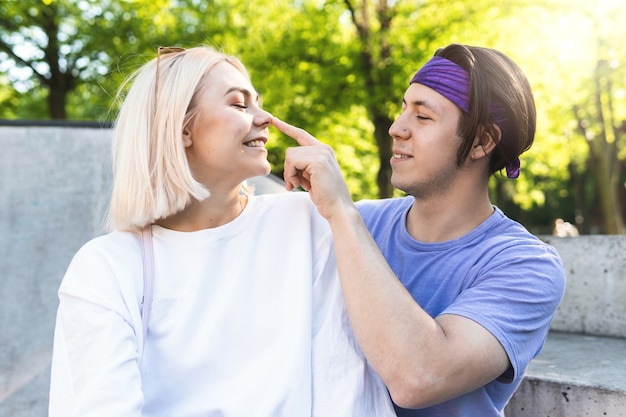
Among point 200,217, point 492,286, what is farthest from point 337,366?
point 200,217

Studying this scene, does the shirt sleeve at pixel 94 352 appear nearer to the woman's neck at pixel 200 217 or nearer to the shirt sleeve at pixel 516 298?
the woman's neck at pixel 200 217

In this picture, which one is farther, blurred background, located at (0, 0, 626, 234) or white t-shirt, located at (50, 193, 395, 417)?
blurred background, located at (0, 0, 626, 234)

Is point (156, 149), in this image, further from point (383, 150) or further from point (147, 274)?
point (383, 150)

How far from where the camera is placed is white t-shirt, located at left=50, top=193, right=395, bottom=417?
1771 millimetres

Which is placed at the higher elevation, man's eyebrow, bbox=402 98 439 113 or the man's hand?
man's eyebrow, bbox=402 98 439 113

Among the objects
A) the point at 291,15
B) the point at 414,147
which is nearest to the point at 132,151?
the point at 414,147

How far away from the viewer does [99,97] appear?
1568cm

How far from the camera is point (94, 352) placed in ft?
5.72

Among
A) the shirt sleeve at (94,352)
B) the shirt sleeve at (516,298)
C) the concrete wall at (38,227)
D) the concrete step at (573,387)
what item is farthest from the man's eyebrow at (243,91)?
the concrete wall at (38,227)

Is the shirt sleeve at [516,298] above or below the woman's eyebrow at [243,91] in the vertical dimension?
below

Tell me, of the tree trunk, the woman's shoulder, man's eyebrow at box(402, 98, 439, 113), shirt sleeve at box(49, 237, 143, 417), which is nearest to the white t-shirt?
shirt sleeve at box(49, 237, 143, 417)

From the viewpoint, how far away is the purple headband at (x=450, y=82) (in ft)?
7.67

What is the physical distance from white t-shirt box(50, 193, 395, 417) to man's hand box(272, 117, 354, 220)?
0.57 ft

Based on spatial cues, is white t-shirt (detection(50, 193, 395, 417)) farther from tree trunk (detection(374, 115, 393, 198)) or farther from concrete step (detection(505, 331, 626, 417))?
tree trunk (detection(374, 115, 393, 198))
